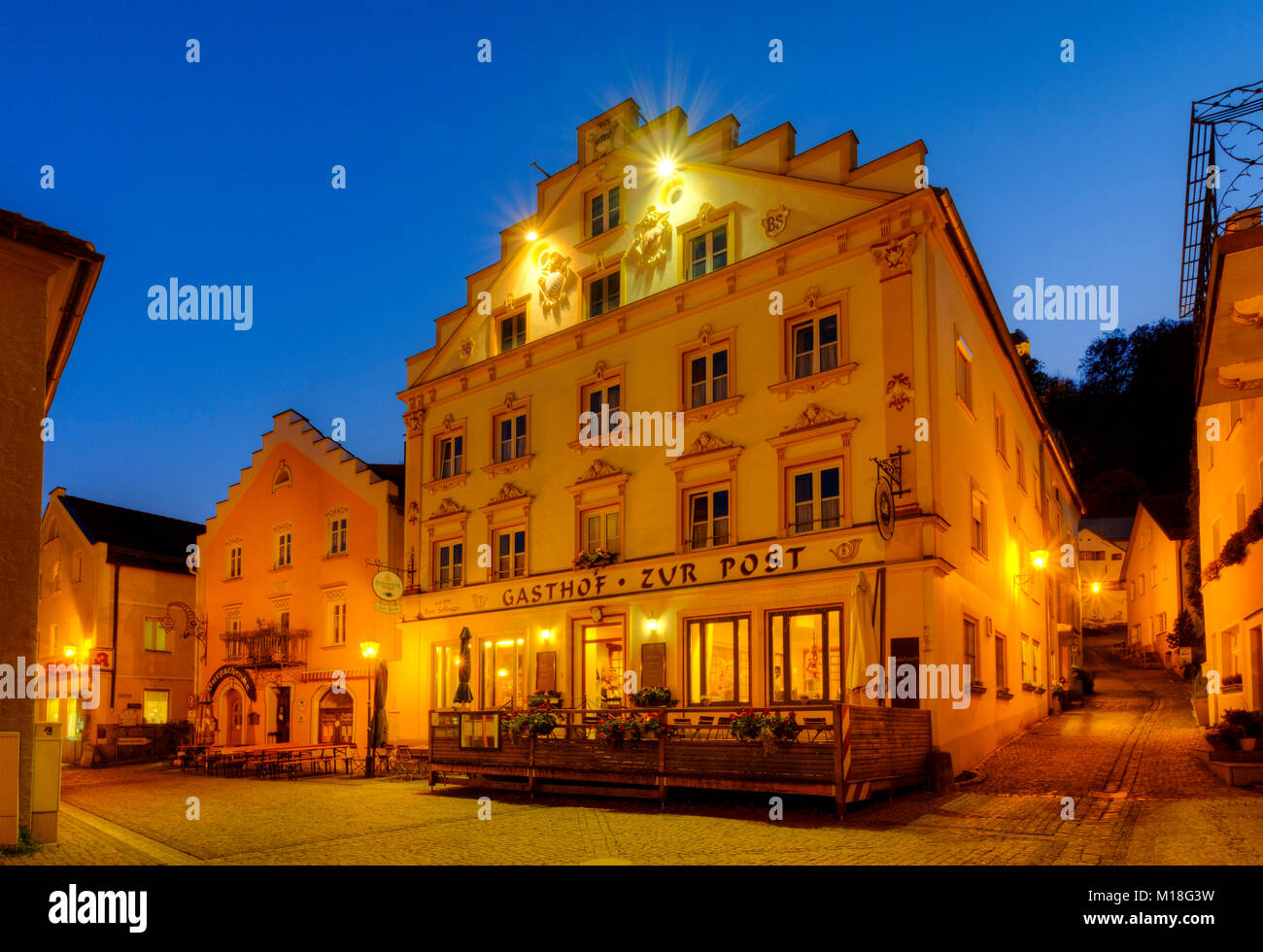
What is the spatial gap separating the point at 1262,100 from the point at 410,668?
24.8 m

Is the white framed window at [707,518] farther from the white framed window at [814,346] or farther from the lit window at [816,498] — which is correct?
the white framed window at [814,346]

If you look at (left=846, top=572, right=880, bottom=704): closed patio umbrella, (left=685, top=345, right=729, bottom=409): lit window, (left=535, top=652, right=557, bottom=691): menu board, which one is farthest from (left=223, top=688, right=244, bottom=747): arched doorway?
(left=846, top=572, right=880, bottom=704): closed patio umbrella

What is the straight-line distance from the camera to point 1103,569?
267 feet

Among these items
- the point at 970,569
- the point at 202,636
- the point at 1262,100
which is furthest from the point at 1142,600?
the point at 1262,100

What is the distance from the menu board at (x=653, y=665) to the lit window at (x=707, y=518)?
7.92 ft

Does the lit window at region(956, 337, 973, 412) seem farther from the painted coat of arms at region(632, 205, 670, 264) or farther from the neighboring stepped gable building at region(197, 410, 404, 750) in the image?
the neighboring stepped gable building at region(197, 410, 404, 750)

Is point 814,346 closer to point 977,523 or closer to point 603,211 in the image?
point 977,523

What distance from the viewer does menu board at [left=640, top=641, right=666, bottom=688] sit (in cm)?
2342

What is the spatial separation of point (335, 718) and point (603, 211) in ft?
57.6

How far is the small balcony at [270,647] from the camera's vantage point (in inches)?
1373

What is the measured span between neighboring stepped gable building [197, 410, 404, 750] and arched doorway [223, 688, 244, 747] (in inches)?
1.4
